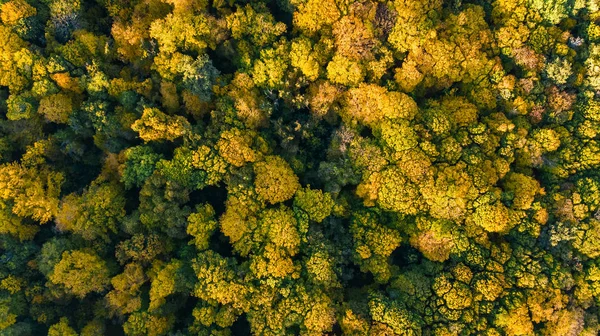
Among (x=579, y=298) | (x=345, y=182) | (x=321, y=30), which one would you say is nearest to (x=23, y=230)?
(x=345, y=182)

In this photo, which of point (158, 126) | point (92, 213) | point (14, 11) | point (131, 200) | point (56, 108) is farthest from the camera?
point (131, 200)

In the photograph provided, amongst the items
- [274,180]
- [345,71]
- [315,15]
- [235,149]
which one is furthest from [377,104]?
[235,149]

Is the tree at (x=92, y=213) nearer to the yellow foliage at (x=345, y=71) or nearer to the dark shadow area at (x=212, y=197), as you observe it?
the dark shadow area at (x=212, y=197)

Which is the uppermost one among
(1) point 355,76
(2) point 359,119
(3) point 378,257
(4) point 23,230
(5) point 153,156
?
(1) point 355,76

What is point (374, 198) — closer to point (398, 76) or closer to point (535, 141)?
point (398, 76)

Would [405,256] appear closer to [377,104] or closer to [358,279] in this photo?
[358,279]

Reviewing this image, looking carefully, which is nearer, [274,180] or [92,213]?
[92,213]

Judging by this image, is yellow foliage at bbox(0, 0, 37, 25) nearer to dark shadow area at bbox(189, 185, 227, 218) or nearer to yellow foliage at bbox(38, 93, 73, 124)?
yellow foliage at bbox(38, 93, 73, 124)

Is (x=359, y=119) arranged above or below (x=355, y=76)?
below
